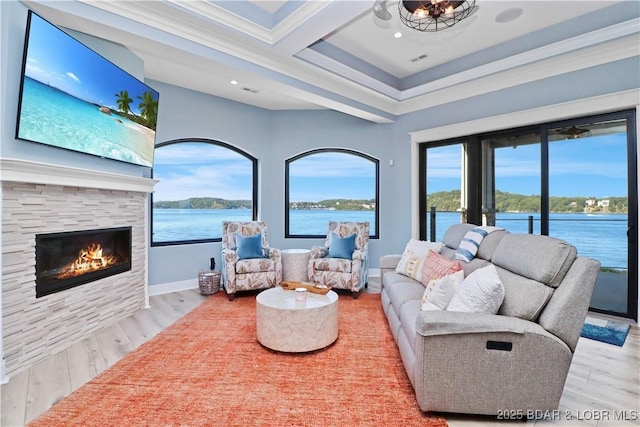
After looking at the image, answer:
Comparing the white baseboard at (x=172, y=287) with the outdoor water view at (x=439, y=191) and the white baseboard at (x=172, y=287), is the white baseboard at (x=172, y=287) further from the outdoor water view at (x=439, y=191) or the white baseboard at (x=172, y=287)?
the outdoor water view at (x=439, y=191)

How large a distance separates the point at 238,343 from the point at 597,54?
458cm

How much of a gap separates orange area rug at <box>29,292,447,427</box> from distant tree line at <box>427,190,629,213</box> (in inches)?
99.9

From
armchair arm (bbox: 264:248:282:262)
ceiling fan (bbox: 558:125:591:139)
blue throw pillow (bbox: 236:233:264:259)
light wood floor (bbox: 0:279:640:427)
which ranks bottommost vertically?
light wood floor (bbox: 0:279:640:427)

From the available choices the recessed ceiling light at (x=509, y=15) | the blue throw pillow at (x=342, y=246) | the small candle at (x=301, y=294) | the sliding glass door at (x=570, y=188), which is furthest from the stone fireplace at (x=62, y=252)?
the sliding glass door at (x=570, y=188)

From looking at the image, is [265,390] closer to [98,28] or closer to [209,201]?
[98,28]

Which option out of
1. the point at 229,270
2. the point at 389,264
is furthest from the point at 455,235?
the point at 229,270

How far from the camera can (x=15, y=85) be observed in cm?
224

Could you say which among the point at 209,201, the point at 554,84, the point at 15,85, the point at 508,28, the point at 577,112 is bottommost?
the point at 209,201

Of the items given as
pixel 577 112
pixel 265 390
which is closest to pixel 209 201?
pixel 265 390

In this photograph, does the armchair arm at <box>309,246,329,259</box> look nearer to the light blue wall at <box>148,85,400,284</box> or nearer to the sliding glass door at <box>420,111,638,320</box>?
the light blue wall at <box>148,85,400,284</box>

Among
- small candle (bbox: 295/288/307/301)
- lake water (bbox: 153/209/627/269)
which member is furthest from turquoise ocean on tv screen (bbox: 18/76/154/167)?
small candle (bbox: 295/288/307/301)

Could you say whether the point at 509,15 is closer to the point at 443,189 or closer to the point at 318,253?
the point at 443,189

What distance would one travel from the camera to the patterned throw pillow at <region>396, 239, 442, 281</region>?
327cm

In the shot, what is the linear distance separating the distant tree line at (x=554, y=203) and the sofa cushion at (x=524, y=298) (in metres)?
2.34
